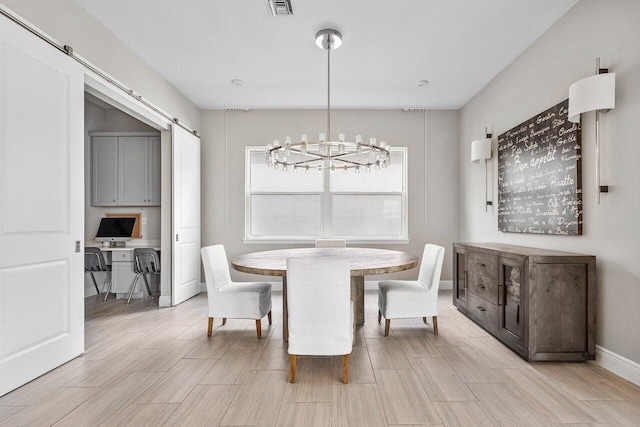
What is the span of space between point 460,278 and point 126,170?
476 centimetres

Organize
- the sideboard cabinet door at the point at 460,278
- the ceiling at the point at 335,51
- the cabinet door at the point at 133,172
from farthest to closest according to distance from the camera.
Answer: the cabinet door at the point at 133,172 → the sideboard cabinet door at the point at 460,278 → the ceiling at the point at 335,51

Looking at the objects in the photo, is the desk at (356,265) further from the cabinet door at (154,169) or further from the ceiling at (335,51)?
the cabinet door at (154,169)

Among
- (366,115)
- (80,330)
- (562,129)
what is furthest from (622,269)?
(80,330)

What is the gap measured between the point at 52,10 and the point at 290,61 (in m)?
1.98

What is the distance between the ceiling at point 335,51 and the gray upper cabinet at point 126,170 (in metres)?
1.13

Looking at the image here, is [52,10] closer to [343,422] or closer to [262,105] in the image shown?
[262,105]

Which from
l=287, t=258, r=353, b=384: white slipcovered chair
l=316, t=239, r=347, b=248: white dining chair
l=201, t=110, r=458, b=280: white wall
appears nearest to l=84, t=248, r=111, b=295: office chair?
l=201, t=110, r=458, b=280: white wall

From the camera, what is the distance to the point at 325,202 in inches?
201

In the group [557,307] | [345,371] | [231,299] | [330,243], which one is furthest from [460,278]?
[231,299]

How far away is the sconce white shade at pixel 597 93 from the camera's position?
2.21 meters

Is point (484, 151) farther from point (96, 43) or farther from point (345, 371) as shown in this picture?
point (96, 43)

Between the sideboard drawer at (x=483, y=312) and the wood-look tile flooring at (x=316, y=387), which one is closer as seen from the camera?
the wood-look tile flooring at (x=316, y=387)

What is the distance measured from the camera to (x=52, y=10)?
2387 millimetres

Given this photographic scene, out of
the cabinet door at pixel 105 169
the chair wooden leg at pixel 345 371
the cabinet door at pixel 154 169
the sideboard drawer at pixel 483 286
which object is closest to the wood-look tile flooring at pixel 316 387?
the chair wooden leg at pixel 345 371
